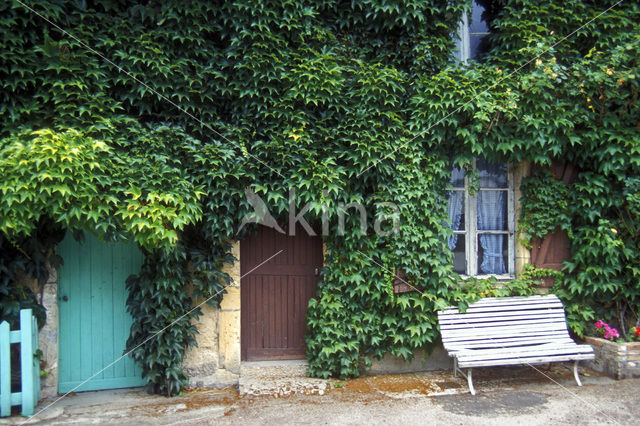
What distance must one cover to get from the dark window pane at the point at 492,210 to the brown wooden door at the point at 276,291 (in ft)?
7.22

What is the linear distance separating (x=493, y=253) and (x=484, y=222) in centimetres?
42

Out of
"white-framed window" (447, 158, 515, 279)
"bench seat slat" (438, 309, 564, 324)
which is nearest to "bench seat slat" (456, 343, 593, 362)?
"bench seat slat" (438, 309, 564, 324)

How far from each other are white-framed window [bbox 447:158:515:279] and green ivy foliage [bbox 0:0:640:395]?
0.27m

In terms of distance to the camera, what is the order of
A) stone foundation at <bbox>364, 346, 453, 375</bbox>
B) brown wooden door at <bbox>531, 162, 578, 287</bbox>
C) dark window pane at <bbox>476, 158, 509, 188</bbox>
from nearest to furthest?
1. stone foundation at <bbox>364, 346, 453, 375</bbox>
2. brown wooden door at <bbox>531, 162, 578, 287</bbox>
3. dark window pane at <bbox>476, 158, 509, 188</bbox>

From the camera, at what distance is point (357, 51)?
15.5 ft

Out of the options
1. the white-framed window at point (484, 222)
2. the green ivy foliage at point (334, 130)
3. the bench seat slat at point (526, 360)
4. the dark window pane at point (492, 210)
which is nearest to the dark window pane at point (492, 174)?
the white-framed window at point (484, 222)

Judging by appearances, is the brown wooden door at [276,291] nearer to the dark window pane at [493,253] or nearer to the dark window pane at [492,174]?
the dark window pane at [493,253]

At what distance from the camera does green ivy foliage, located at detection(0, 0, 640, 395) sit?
3.90 meters

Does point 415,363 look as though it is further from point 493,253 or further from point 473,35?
point 473,35

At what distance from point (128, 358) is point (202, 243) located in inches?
60.9

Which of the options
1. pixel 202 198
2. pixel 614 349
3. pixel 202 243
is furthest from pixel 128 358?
pixel 614 349

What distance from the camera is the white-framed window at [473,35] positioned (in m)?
5.24

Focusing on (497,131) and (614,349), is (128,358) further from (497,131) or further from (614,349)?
(614,349)

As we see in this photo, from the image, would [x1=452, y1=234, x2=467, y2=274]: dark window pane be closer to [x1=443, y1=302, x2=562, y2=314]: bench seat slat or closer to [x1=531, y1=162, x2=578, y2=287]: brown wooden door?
[x1=443, y1=302, x2=562, y2=314]: bench seat slat
